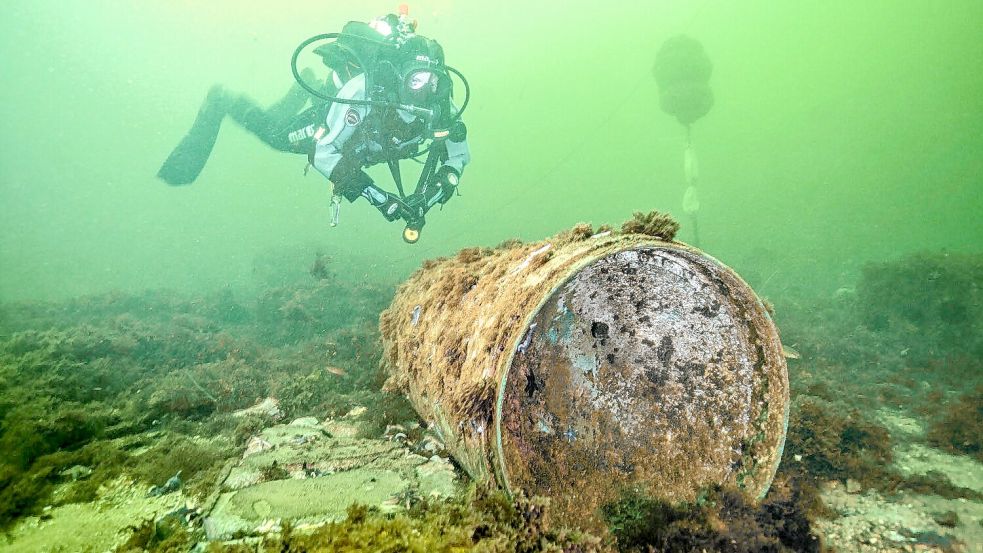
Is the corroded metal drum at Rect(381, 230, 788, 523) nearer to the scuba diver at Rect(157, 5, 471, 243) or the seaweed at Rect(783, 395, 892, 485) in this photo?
the seaweed at Rect(783, 395, 892, 485)

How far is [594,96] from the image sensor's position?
111 meters

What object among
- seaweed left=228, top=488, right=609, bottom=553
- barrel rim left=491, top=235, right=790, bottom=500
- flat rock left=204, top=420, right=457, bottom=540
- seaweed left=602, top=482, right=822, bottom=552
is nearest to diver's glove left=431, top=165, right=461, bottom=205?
flat rock left=204, top=420, right=457, bottom=540

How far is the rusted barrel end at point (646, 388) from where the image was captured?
232 centimetres

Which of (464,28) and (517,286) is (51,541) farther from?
(464,28)

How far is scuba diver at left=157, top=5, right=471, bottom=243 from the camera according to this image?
20.3ft

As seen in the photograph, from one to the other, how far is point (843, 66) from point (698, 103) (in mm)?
119628

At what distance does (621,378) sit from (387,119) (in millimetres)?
5462

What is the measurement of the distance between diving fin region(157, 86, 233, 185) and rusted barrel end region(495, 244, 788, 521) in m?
9.86

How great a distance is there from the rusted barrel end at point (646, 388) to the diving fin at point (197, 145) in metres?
9.86

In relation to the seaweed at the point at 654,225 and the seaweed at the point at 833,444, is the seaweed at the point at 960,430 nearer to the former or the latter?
the seaweed at the point at 833,444

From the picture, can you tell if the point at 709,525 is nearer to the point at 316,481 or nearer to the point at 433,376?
the point at 433,376

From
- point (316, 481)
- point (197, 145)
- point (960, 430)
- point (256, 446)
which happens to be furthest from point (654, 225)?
point (197, 145)

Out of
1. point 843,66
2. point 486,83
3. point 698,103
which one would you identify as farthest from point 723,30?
point 698,103

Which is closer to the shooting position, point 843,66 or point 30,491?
point 30,491
